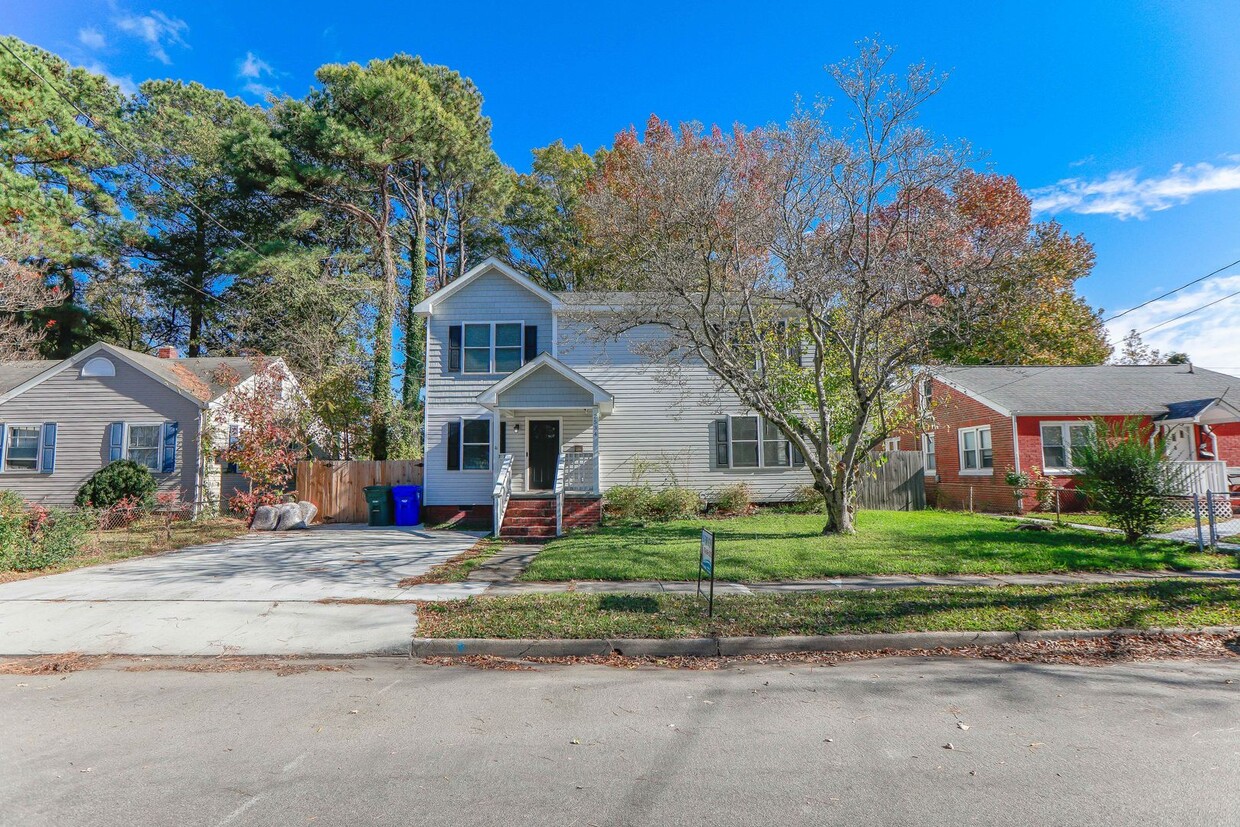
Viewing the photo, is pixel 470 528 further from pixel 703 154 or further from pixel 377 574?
pixel 703 154

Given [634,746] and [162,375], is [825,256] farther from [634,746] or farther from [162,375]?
[162,375]

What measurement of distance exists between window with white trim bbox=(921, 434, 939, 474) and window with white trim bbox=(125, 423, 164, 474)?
84.4ft

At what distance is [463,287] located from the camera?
59.5 feet

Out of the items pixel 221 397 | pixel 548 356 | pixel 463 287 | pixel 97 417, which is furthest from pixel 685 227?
pixel 97 417

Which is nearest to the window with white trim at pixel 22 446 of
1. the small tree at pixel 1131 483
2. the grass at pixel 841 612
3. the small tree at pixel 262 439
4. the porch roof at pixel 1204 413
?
the small tree at pixel 262 439

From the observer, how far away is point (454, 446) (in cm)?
1766

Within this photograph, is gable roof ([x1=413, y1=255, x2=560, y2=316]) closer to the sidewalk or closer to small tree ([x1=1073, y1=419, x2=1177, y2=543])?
the sidewalk

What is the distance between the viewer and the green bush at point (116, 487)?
1758 cm

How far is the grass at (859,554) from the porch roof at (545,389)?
406 cm

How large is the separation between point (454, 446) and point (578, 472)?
372 centimetres

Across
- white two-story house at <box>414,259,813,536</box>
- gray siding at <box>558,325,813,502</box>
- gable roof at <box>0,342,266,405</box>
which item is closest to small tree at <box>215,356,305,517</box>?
gable roof at <box>0,342,266,405</box>

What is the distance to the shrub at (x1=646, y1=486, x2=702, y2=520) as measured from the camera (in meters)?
15.7

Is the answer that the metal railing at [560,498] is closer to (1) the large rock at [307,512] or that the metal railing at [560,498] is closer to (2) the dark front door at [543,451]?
(2) the dark front door at [543,451]

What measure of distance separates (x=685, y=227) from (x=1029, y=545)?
822cm
